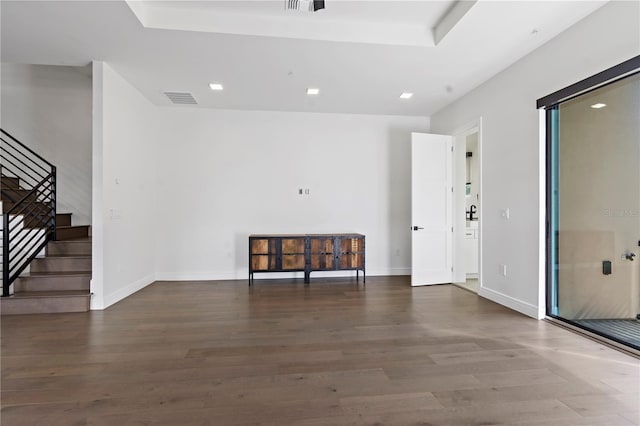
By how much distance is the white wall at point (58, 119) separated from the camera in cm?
530

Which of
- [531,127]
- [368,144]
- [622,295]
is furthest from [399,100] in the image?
[622,295]

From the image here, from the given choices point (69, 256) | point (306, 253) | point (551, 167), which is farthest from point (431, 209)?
point (69, 256)

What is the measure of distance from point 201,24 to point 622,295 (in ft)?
15.4

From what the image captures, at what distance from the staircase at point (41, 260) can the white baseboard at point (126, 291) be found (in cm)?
21

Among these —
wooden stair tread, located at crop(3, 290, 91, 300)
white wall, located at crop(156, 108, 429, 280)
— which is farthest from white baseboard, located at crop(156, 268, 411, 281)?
wooden stair tread, located at crop(3, 290, 91, 300)

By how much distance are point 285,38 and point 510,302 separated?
156 inches

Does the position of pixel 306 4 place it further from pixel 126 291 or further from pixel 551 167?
pixel 126 291

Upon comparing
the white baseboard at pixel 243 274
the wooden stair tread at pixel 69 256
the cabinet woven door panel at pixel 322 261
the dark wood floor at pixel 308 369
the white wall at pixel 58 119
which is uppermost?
the white wall at pixel 58 119

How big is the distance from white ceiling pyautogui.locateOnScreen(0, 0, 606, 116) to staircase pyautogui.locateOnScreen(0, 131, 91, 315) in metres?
1.98

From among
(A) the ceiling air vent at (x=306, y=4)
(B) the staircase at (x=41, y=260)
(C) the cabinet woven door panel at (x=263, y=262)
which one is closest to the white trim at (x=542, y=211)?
(A) the ceiling air vent at (x=306, y=4)

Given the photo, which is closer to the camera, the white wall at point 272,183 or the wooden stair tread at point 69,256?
the wooden stair tread at point 69,256

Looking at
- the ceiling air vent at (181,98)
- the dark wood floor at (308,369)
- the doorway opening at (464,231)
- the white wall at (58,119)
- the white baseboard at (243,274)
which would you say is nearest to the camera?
the dark wood floor at (308,369)

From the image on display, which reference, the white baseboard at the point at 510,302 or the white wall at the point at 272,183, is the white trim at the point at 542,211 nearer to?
the white baseboard at the point at 510,302

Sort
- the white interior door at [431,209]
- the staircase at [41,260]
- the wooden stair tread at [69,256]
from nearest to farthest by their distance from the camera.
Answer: the staircase at [41,260] < the wooden stair tread at [69,256] < the white interior door at [431,209]
